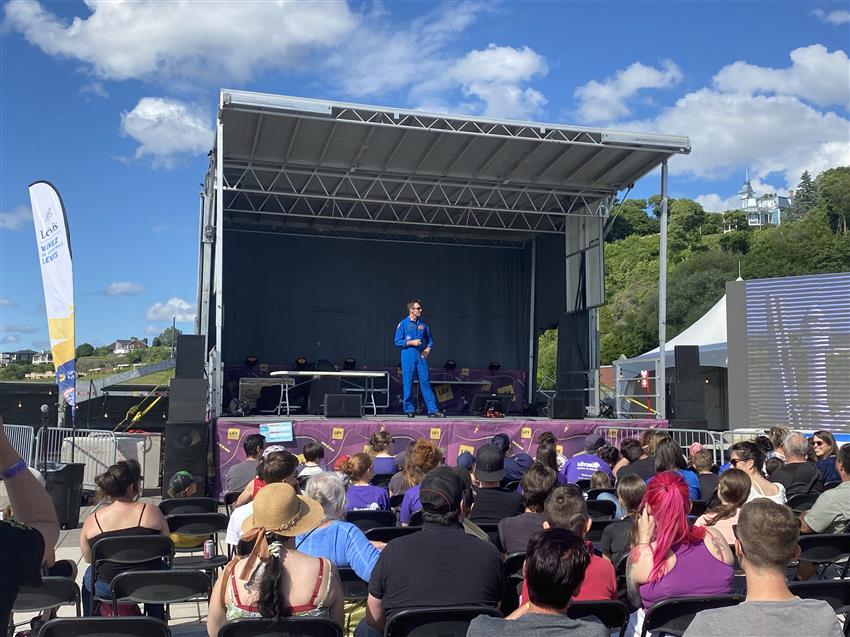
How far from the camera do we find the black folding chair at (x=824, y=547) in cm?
357

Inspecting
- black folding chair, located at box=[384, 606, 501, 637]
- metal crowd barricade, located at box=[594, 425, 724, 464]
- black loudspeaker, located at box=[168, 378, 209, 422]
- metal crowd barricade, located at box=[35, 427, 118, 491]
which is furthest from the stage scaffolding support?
black folding chair, located at box=[384, 606, 501, 637]

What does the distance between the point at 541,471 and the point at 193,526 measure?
2029 millimetres

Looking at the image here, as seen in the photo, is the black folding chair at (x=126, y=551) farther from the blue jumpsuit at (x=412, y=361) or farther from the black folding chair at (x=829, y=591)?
the blue jumpsuit at (x=412, y=361)

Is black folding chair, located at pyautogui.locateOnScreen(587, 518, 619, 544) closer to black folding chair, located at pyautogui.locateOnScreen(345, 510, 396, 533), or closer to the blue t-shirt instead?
black folding chair, located at pyautogui.locateOnScreen(345, 510, 396, 533)

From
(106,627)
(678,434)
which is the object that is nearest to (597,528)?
(106,627)

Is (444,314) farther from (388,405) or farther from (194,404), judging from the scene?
(194,404)

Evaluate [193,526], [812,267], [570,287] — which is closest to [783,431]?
[193,526]

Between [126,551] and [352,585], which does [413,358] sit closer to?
[126,551]

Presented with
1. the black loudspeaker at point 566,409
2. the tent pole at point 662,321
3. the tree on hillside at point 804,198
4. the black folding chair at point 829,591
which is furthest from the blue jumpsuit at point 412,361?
the tree on hillside at point 804,198

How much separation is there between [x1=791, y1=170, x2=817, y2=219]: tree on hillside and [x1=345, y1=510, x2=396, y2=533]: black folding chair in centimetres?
5821

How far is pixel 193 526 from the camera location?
428cm

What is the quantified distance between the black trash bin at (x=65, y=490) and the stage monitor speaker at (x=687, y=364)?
7.61m

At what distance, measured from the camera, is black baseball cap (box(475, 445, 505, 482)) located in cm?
402

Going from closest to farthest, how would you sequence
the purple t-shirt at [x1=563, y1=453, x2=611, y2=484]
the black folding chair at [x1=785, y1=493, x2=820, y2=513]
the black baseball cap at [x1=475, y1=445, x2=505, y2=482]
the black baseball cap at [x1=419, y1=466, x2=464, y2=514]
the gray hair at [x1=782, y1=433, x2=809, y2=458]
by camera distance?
the black baseball cap at [x1=419, y1=466, x2=464, y2=514] → the black baseball cap at [x1=475, y1=445, x2=505, y2=482] → the black folding chair at [x1=785, y1=493, x2=820, y2=513] → the gray hair at [x1=782, y1=433, x2=809, y2=458] → the purple t-shirt at [x1=563, y1=453, x2=611, y2=484]
